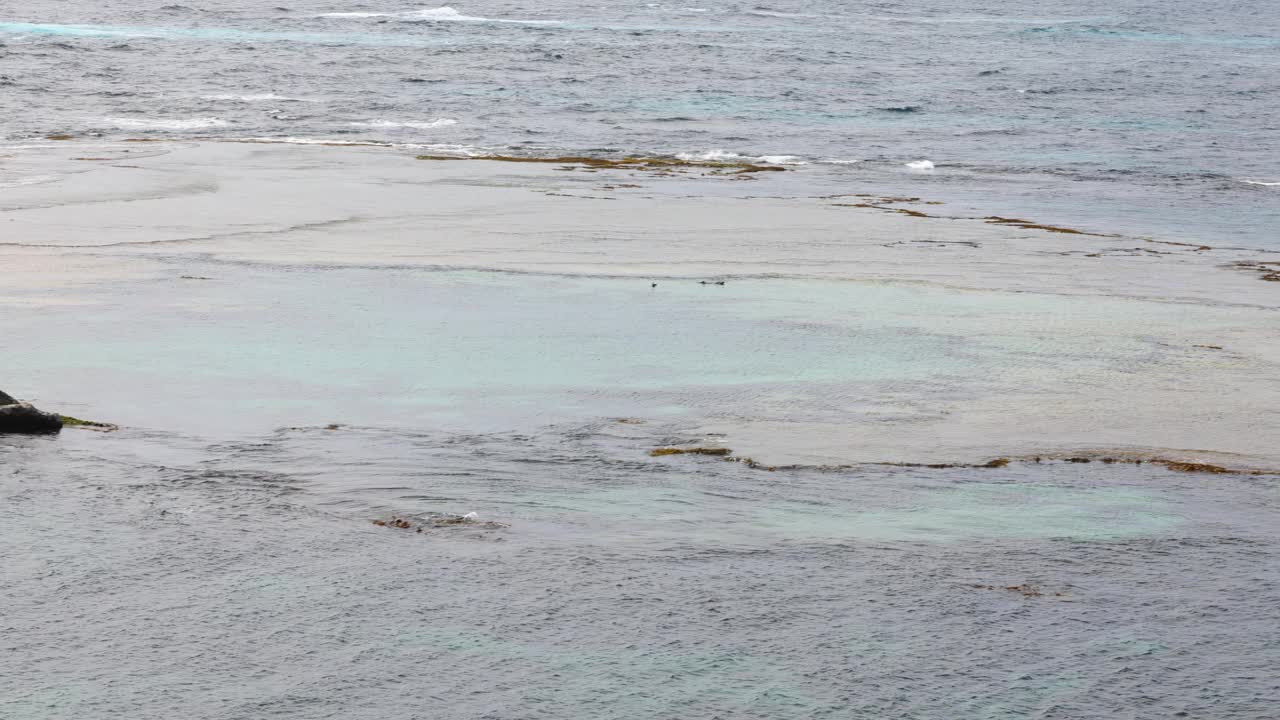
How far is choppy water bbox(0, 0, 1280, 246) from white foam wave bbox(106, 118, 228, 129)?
0.10 metres

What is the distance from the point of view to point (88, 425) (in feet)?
25.6

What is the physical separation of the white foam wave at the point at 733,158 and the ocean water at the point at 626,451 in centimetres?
422

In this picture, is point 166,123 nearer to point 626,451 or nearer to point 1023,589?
point 626,451

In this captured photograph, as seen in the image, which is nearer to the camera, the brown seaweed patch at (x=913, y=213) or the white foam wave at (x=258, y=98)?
the brown seaweed patch at (x=913, y=213)

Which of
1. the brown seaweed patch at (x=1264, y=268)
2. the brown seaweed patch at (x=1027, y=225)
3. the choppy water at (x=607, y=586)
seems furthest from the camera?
the brown seaweed patch at (x=1027, y=225)

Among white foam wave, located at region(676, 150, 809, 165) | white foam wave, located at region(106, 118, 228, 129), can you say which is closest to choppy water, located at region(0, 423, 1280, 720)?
white foam wave, located at region(676, 150, 809, 165)

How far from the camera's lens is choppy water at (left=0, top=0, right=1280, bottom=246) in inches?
1002

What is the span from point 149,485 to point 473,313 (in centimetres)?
454

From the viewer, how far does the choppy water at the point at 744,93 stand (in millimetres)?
25453

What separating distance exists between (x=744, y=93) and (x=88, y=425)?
33308 millimetres

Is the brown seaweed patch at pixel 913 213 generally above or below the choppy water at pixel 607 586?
above

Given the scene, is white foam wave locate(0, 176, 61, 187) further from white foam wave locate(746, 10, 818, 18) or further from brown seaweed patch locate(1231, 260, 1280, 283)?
white foam wave locate(746, 10, 818, 18)

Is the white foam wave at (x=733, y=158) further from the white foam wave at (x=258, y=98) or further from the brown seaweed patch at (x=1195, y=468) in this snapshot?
the brown seaweed patch at (x=1195, y=468)

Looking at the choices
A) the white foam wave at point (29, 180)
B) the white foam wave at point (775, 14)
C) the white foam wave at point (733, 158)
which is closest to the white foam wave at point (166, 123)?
the white foam wave at point (29, 180)
